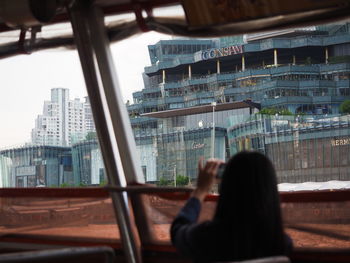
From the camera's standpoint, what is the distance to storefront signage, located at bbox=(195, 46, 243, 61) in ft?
14.7

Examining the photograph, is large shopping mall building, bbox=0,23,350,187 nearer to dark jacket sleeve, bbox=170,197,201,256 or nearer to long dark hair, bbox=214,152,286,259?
dark jacket sleeve, bbox=170,197,201,256

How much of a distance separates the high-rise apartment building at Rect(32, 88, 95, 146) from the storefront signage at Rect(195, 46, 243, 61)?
1.29 meters

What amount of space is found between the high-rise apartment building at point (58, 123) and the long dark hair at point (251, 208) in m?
3.49

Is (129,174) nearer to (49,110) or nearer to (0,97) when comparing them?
(49,110)

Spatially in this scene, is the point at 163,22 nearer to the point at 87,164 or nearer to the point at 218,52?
the point at 218,52

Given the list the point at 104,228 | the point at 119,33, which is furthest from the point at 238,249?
the point at 119,33

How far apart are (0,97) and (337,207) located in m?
3.70

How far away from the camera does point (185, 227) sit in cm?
176

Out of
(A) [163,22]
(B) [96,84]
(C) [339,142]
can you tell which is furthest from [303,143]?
(B) [96,84]

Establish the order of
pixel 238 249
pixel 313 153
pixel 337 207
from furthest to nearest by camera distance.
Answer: pixel 313 153 < pixel 337 207 < pixel 238 249

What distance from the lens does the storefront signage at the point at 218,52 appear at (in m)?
4.49

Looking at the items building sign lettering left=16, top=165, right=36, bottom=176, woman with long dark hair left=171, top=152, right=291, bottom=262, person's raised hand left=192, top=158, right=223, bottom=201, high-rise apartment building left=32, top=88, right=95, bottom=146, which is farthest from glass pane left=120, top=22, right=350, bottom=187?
woman with long dark hair left=171, top=152, right=291, bottom=262

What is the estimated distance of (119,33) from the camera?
4102 millimetres

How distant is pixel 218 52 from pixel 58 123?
181 cm
